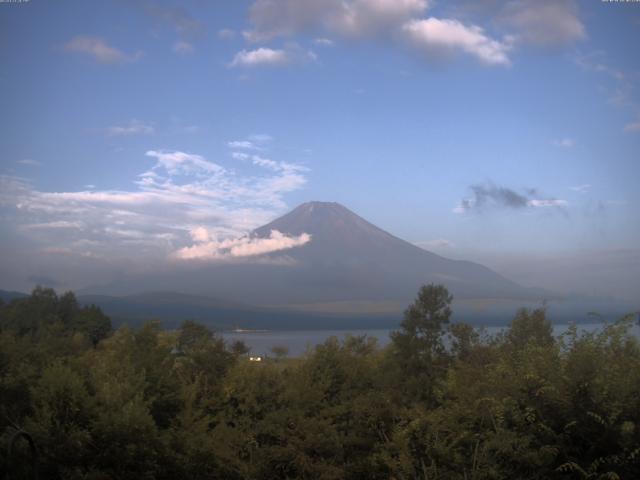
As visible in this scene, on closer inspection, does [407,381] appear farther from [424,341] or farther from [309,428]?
[309,428]

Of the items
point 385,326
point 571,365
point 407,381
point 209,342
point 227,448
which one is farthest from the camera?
point 385,326

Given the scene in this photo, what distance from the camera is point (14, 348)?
966cm

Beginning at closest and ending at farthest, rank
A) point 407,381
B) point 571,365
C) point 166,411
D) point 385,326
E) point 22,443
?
point 22,443 < point 571,365 < point 166,411 < point 407,381 < point 385,326

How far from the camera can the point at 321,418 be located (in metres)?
9.67

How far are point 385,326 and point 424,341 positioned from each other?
85.3 m

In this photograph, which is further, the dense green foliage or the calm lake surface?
the calm lake surface

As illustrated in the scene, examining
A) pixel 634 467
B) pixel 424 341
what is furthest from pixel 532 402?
pixel 424 341

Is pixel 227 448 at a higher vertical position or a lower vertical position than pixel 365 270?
lower

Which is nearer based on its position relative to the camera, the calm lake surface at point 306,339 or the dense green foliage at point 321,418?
the dense green foliage at point 321,418

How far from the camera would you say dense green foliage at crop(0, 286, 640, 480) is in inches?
243

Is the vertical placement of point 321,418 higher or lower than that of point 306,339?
higher

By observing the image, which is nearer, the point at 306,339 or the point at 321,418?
the point at 321,418

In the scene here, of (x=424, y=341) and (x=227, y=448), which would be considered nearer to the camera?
(x=227, y=448)

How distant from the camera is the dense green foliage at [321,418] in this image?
6172 mm
